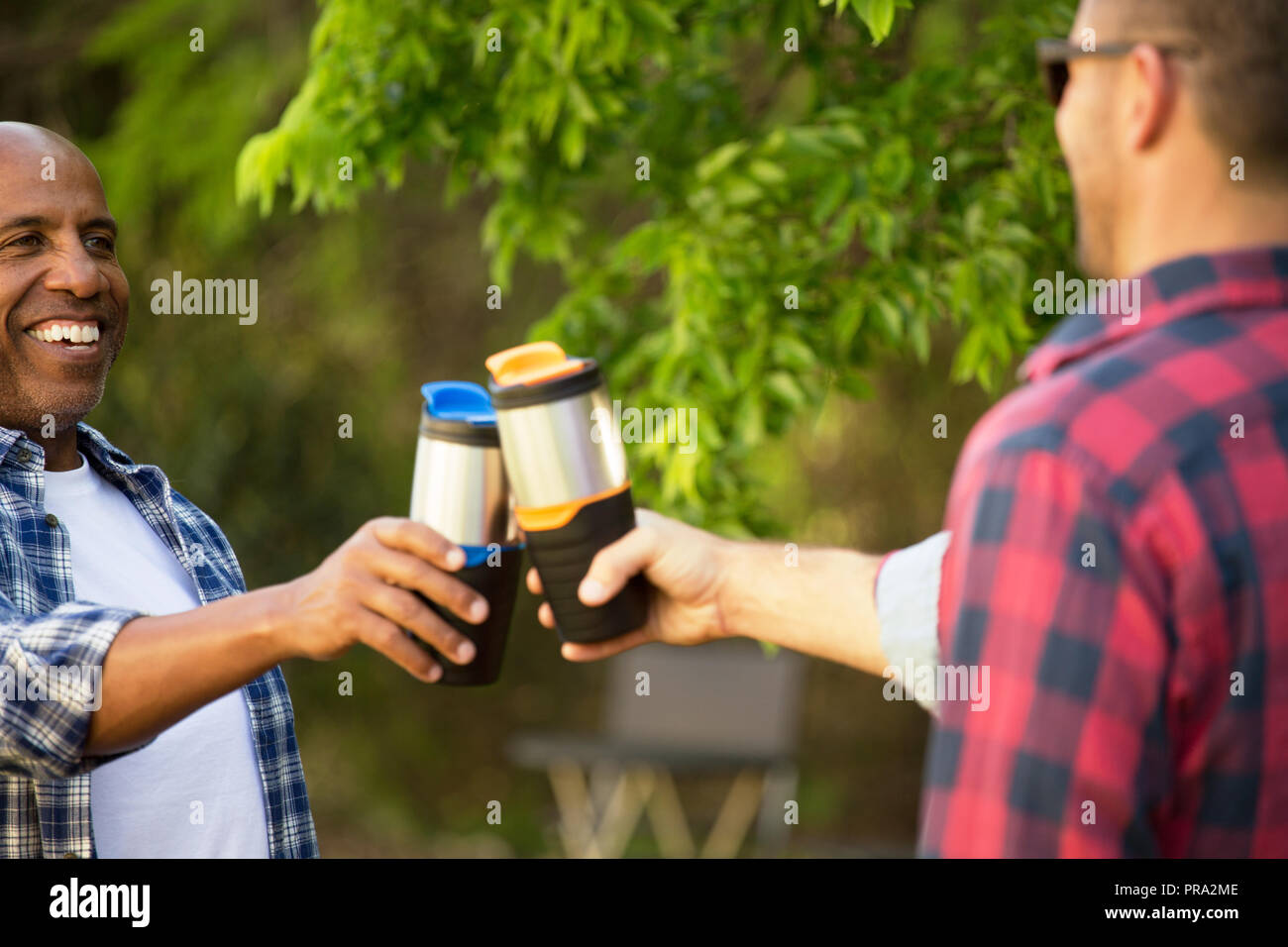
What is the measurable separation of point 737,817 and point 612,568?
6.62 m

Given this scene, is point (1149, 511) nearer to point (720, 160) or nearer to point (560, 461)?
point (560, 461)

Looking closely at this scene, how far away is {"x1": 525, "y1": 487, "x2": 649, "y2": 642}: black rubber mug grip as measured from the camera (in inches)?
64.6

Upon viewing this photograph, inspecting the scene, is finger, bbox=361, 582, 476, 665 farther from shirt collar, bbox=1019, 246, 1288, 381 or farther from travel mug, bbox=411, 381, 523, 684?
shirt collar, bbox=1019, 246, 1288, 381

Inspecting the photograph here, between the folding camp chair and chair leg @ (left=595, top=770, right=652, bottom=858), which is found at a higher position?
the folding camp chair

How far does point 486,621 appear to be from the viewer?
5.25 feet

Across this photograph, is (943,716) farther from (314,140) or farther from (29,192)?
(314,140)

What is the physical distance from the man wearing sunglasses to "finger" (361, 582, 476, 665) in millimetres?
593

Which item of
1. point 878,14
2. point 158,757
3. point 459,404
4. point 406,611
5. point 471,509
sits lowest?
point 158,757

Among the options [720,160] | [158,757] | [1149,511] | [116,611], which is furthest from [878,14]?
[158,757]

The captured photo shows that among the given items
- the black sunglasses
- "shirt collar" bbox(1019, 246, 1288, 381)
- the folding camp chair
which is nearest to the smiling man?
"shirt collar" bbox(1019, 246, 1288, 381)

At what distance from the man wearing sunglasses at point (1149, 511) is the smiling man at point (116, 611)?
641 mm

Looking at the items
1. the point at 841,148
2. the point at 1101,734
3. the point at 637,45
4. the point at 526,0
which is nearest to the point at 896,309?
the point at 841,148

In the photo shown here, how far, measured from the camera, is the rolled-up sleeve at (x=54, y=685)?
1604 millimetres
